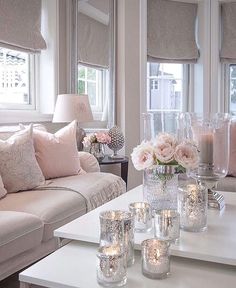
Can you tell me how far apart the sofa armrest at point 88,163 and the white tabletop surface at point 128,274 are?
1720mm

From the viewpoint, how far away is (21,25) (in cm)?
336

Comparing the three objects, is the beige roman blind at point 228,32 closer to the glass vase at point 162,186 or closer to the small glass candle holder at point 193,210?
the glass vase at point 162,186

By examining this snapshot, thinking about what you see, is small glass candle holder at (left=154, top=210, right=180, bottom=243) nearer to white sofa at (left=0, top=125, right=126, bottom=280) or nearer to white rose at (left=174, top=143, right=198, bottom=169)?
white rose at (left=174, top=143, right=198, bottom=169)

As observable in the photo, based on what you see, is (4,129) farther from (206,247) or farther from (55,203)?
(206,247)

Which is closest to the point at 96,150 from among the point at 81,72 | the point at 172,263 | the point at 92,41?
the point at 81,72

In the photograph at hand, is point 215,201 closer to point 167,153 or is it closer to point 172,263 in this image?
point 167,153

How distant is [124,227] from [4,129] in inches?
70.0

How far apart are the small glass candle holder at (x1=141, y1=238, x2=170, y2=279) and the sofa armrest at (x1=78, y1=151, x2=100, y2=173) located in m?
1.92

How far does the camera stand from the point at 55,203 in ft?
6.89

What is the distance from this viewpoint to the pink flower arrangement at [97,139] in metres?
3.34

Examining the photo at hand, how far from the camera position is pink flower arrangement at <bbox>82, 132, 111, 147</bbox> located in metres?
3.34

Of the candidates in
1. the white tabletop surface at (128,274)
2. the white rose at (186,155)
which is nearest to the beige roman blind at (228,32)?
the white rose at (186,155)

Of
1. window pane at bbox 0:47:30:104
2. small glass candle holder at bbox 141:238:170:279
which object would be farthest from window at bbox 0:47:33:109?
small glass candle holder at bbox 141:238:170:279

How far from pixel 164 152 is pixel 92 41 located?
2737 millimetres
